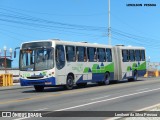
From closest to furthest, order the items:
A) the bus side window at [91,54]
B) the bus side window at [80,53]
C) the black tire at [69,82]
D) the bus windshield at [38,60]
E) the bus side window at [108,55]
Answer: the bus windshield at [38,60], the black tire at [69,82], the bus side window at [80,53], the bus side window at [91,54], the bus side window at [108,55]

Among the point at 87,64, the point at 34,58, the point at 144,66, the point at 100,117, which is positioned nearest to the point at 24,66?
the point at 34,58

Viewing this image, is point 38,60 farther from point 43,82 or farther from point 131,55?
point 131,55

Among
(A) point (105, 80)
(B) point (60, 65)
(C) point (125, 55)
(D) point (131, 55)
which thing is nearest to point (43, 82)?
(B) point (60, 65)

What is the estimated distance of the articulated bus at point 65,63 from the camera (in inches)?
986

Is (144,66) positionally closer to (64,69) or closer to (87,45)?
(87,45)

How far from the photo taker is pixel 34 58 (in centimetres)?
2542

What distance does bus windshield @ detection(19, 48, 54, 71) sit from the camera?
984 inches

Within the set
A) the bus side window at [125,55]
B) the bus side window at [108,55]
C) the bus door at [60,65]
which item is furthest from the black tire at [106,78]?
the bus door at [60,65]

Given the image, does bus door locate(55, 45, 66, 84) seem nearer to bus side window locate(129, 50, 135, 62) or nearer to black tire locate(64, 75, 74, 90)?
black tire locate(64, 75, 74, 90)

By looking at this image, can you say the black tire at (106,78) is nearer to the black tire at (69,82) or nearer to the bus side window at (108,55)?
the bus side window at (108,55)

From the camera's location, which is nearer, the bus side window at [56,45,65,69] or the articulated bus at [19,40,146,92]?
the articulated bus at [19,40,146,92]

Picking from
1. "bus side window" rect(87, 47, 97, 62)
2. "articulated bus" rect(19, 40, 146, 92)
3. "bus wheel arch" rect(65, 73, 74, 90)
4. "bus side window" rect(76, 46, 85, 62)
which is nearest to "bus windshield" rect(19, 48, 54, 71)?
"articulated bus" rect(19, 40, 146, 92)

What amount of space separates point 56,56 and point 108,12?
3319 centimetres

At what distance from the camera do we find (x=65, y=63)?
85.6 ft
